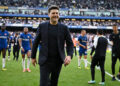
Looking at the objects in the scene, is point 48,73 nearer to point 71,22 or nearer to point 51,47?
point 51,47

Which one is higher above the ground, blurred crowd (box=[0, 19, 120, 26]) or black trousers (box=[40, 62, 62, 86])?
blurred crowd (box=[0, 19, 120, 26])

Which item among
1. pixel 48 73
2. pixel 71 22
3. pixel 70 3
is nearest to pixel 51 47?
pixel 48 73

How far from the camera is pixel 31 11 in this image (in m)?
70.2

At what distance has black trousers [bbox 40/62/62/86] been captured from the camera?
174 inches

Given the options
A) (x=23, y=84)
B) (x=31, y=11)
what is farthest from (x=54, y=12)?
(x=31, y=11)

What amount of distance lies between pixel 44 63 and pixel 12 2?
246 feet

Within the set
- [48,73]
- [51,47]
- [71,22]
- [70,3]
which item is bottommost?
[48,73]

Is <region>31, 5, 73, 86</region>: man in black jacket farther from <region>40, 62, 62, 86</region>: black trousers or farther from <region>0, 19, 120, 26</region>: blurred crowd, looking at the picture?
<region>0, 19, 120, 26</region>: blurred crowd

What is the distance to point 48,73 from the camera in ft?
14.8

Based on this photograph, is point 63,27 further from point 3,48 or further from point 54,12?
point 3,48

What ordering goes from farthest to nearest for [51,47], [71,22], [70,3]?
[70,3], [71,22], [51,47]

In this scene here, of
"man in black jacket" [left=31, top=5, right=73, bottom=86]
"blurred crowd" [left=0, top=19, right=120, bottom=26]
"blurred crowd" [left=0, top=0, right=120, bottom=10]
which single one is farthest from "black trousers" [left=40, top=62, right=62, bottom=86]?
"blurred crowd" [left=0, top=0, right=120, bottom=10]

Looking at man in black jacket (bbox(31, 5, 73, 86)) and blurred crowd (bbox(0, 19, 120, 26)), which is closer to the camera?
man in black jacket (bbox(31, 5, 73, 86))

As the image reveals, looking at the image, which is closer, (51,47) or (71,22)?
(51,47)
